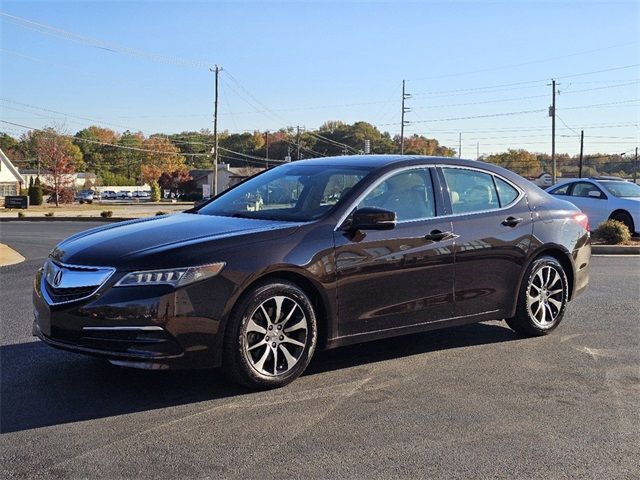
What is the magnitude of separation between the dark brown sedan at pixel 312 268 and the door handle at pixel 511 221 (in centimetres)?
2

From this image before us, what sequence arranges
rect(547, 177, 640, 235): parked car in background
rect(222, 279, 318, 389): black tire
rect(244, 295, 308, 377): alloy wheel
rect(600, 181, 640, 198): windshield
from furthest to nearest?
1. rect(600, 181, 640, 198): windshield
2. rect(547, 177, 640, 235): parked car in background
3. rect(244, 295, 308, 377): alloy wheel
4. rect(222, 279, 318, 389): black tire

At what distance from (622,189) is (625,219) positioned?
0.83m

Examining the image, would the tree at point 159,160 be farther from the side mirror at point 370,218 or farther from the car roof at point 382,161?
the side mirror at point 370,218

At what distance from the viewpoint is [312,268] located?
474 cm

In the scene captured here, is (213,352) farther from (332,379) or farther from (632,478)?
(632,478)

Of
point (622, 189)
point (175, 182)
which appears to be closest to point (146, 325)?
point (622, 189)

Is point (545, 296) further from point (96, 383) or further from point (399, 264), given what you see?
point (96, 383)

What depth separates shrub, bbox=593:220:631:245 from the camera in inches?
566

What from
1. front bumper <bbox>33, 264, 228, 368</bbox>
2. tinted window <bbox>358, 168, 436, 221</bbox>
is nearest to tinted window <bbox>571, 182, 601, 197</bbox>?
tinted window <bbox>358, 168, 436, 221</bbox>

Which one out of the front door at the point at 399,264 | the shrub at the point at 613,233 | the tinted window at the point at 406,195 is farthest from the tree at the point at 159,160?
the front door at the point at 399,264

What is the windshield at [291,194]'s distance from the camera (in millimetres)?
5289

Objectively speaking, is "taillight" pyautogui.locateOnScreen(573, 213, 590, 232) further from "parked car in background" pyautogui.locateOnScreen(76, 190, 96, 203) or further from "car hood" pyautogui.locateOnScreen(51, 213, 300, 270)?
"parked car in background" pyautogui.locateOnScreen(76, 190, 96, 203)

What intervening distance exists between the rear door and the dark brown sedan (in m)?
0.01

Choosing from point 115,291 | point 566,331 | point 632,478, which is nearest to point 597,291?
point 566,331
